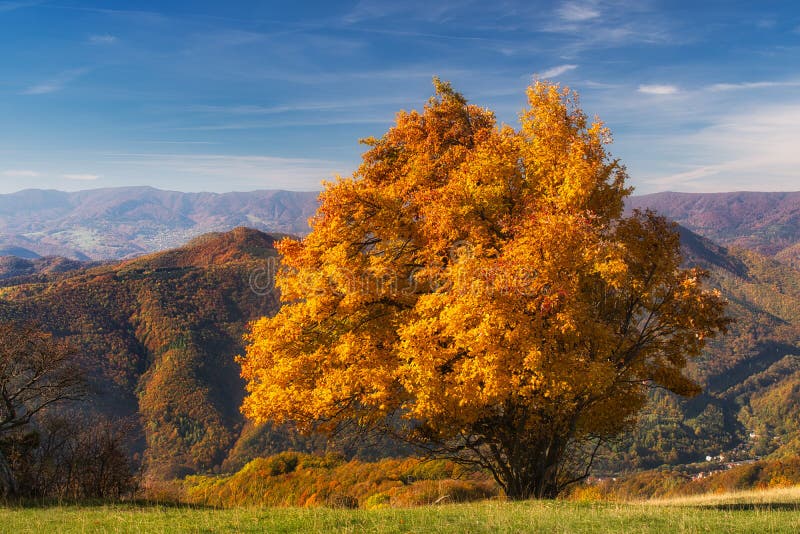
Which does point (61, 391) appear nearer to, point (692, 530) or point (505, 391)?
point (505, 391)

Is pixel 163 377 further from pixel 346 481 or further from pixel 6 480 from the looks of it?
pixel 6 480

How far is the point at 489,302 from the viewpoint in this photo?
14.4m

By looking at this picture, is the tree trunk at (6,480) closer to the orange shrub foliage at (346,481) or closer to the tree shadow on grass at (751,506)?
the orange shrub foliage at (346,481)

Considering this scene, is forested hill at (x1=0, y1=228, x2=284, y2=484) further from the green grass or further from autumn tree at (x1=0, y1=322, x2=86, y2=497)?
the green grass

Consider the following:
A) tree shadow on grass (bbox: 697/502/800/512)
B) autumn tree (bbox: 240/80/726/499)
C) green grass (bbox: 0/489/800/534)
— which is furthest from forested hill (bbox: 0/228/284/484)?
tree shadow on grass (bbox: 697/502/800/512)

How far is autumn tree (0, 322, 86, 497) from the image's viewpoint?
742 inches

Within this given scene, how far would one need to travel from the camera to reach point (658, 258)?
1773 centimetres

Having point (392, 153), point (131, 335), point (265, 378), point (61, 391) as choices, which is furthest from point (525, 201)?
point (131, 335)

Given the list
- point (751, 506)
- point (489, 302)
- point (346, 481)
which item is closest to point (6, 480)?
point (489, 302)

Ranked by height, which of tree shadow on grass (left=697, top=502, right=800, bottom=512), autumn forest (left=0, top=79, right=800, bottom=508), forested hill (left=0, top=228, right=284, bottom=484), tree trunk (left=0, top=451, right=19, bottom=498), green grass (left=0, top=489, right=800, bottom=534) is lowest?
forested hill (left=0, top=228, right=284, bottom=484)

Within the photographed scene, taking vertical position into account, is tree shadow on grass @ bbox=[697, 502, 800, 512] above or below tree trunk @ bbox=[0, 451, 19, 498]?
above

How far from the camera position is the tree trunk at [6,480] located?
17453mm

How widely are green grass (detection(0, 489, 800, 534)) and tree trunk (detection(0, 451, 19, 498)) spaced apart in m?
3.45

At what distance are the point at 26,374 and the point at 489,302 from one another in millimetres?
19320
